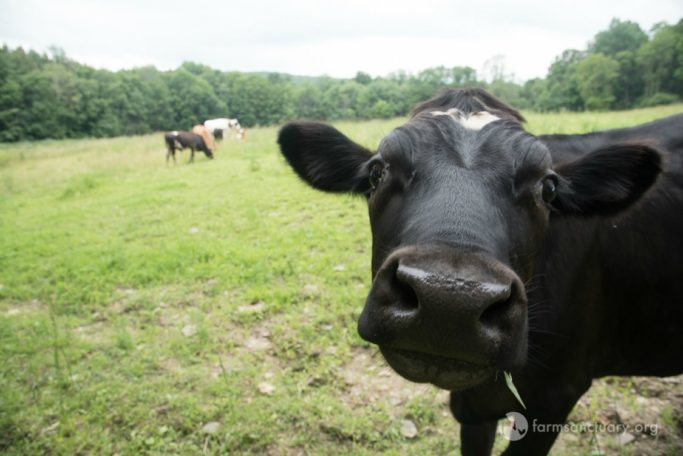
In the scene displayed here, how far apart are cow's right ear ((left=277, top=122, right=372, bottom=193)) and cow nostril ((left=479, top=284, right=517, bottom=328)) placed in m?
1.28

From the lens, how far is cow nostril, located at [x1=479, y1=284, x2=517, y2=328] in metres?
1.26

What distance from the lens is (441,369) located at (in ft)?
4.38

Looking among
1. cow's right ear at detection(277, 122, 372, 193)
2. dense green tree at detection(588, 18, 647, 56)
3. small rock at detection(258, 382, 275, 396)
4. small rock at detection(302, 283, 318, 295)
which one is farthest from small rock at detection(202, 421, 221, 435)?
dense green tree at detection(588, 18, 647, 56)

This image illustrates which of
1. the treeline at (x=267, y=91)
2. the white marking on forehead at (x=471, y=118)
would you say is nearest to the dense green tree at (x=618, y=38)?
the treeline at (x=267, y=91)

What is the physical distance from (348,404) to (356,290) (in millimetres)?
1819

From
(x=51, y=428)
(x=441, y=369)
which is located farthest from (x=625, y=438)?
(x=51, y=428)

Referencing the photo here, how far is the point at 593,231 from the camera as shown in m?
2.45

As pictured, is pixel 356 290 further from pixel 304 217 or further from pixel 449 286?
pixel 449 286

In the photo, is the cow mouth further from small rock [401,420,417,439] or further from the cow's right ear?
small rock [401,420,417,439]

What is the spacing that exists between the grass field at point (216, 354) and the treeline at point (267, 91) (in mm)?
37458

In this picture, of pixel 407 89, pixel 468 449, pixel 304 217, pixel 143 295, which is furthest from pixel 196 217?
pixel 407 89

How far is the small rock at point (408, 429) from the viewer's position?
308 cm

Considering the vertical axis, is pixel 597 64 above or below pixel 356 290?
above

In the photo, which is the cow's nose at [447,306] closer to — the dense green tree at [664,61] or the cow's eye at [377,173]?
the cow's eye at [377,173]
